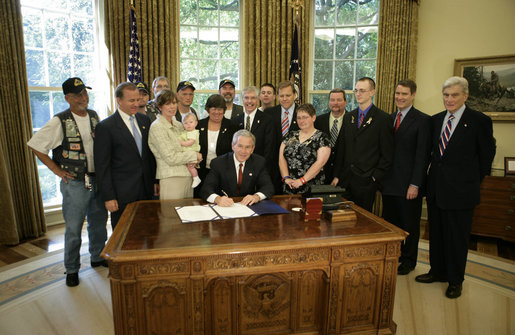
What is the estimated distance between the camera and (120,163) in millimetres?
2816

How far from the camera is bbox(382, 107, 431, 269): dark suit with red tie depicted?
291 centimetres

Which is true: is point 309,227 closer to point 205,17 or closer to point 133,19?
point 133,19

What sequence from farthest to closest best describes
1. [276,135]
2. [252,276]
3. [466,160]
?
[276,135]
[466,160]
[252,276]

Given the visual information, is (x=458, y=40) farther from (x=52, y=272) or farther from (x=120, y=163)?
(x=52, y=272)

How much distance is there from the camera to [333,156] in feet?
11.1

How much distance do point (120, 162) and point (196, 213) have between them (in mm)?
973

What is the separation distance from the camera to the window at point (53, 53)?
4.43m

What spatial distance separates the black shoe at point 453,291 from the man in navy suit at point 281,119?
70.7 inches

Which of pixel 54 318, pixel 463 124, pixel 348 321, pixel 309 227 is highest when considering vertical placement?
pixel 463 124

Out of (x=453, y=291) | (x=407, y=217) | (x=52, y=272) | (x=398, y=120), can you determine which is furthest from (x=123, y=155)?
(x=453, y=291)

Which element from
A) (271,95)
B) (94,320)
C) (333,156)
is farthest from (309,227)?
(271,95)

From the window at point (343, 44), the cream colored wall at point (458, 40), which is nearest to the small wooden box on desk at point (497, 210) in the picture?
the cream colored wall at point (458, 40)

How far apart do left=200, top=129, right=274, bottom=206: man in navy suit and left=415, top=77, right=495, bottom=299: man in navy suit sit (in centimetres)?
146

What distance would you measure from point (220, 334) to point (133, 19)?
438 cm
